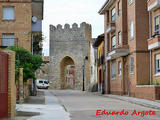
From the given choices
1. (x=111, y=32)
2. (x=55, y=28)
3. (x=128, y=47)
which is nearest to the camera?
(x=128, y=47)

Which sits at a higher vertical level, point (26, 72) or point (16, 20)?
point (16, 20)

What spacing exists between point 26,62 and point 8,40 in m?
8.24

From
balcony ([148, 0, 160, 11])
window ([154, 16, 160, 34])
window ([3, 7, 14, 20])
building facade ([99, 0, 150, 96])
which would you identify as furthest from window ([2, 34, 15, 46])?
window ([154, 16, 160, 34])

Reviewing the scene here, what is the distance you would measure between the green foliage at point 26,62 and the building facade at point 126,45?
8.64m

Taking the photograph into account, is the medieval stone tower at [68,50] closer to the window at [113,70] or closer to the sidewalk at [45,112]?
the window at [113,70]

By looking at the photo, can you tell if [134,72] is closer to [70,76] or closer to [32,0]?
[32,0]

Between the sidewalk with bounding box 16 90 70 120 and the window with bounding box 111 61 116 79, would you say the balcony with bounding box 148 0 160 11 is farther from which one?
the window with bounding box 111 61 116 79

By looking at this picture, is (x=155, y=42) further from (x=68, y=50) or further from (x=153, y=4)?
(x=68, y=50)

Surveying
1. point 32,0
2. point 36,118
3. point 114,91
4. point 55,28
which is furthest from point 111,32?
point 55,28

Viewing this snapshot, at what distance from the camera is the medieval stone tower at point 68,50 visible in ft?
205

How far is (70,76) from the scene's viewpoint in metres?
96.2

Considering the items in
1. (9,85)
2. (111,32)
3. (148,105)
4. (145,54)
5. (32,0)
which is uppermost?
(32,0)

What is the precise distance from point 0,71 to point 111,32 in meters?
24.4

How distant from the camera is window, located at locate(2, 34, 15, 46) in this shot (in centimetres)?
3000
